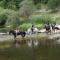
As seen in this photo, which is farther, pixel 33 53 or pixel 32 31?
pixel 32 31

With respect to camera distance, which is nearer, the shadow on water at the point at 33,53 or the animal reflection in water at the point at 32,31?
the shadow on water at the point at 33,53

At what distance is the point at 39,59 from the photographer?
22.4m

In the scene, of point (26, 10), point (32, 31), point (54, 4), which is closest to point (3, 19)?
point (26, 10)

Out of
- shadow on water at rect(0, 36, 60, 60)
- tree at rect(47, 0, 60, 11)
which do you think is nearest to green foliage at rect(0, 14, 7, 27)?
tree at rect(47, 0, 60, 11)

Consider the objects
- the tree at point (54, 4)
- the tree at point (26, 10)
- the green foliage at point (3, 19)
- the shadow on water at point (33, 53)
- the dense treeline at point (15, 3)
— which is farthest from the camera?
the dense treeline at point (15, 3)

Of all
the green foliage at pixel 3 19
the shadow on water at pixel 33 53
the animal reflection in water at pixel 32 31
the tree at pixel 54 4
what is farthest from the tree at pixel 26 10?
the shadow on water at pixel 33 53

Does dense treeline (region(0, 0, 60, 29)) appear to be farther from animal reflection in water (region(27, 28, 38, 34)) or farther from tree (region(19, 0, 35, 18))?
animal reflection in water (region(27, 28, 38, 34))

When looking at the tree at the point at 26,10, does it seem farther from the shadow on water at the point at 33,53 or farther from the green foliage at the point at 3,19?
the shadow on water at the point at 33,53

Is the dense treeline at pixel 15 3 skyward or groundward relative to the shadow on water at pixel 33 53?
skyward

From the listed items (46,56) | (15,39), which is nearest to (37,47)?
(46,56)

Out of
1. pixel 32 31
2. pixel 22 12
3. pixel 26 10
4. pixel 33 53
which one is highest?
pixel 26 10

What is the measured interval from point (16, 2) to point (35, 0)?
20.1ft

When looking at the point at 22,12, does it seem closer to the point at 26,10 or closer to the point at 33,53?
the point at 26,10

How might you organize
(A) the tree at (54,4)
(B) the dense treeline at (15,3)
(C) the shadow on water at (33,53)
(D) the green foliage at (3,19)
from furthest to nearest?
(B) the dense treeline at (15,3) → (A) the tree at (54,4) → (D) the green foliage at (3,19) → (C) the shadow on water at (33,53)
